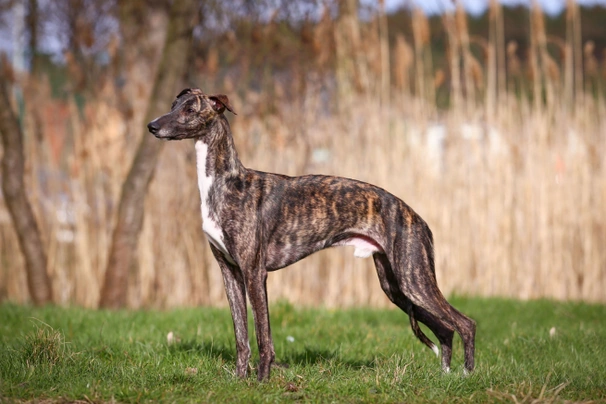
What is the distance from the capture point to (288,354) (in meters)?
5.33

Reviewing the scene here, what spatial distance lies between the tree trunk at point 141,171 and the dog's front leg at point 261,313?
3.37 metres

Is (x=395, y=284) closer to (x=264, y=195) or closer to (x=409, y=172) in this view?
(x=264, y=195)

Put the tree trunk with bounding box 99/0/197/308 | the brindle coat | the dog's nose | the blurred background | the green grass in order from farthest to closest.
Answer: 1. the blurred background
2. the tree trunk with bounding box 99/0/197/308
3. the brindle coat
4. the dog's nose
5. the green grass

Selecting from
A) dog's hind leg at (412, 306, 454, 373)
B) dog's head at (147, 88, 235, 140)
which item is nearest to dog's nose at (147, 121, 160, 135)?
dog's head at (147, 88, 235, 140)

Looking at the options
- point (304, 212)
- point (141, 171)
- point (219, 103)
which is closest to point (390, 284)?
point (304, 212)

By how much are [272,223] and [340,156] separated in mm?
4134

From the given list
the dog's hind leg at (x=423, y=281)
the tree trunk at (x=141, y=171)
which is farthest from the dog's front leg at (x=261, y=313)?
the tree trunk at (x=141, y=171)

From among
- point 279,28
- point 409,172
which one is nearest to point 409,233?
point 409,172

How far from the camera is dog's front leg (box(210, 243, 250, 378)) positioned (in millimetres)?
4480

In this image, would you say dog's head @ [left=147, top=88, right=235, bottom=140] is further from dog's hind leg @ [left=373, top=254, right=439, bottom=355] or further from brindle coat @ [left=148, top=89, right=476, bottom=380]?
dog's hind leg @ [left=373, top=254, right=439, bottom=355]

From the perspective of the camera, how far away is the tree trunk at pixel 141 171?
7.36m

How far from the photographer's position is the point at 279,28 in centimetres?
854

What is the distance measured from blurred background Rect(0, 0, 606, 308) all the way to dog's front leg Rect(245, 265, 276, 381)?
12.9ft

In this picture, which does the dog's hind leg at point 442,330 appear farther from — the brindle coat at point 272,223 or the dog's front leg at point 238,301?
the dog's front leg at point 238,301
